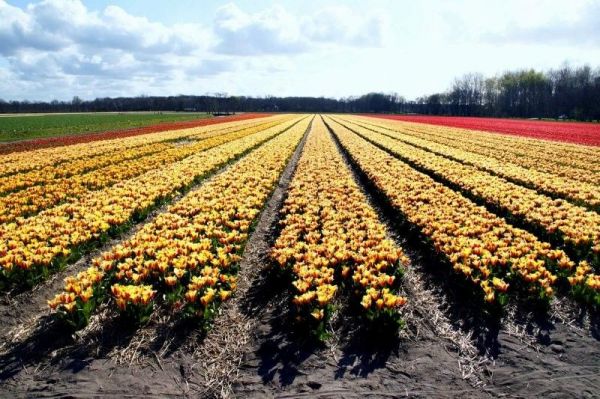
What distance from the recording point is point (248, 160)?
1917 cm

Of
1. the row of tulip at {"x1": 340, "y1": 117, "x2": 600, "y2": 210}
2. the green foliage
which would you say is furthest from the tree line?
the row of tulip at {"x1": 340, "y1": 117, "x2": 600, "y2": 210}

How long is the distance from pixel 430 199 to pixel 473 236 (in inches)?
118

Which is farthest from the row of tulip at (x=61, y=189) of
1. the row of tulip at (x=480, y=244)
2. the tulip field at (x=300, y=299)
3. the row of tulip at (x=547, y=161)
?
the row of tulip at (x=547, y=161)

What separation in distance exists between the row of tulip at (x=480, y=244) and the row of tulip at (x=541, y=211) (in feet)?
1.80

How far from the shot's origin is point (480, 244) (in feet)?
23.6

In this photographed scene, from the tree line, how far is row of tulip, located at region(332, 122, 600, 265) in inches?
3317

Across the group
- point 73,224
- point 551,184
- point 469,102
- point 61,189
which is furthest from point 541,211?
point 469,102

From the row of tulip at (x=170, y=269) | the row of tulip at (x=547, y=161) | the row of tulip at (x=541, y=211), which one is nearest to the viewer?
the row of tulip at (x=170, y=269)

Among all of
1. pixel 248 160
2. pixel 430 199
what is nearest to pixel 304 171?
pixel 248 160

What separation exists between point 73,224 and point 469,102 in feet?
477

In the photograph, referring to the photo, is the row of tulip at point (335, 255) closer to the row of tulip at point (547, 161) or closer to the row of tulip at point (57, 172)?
the row of tulip at point (57, 172)

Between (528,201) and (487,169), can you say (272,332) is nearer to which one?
(528,201)

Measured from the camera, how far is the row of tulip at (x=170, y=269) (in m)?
5.28

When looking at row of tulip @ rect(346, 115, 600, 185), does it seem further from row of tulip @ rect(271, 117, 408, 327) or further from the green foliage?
the green foliage
